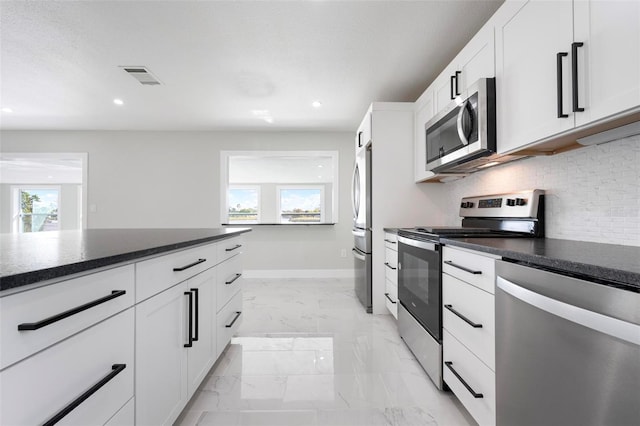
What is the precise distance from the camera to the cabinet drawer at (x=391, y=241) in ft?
8.34

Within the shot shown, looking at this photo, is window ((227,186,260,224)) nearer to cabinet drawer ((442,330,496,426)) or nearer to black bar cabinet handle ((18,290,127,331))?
cabinet drawer ((442,330,496,426))

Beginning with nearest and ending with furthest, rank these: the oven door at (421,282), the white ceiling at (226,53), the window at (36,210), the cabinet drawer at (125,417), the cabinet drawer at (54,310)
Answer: the cabinet drawer at (54,310), the cabinet drawer at (125,417), the oven door at (421,282), the white ceiling at (226,53), the window at (36,210)

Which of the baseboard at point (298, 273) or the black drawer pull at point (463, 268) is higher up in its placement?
the black drawer pull at point (463, 268)

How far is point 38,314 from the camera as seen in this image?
62 centimetres

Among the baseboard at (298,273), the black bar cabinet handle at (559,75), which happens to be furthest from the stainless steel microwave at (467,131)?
the baseboard at (298,273)

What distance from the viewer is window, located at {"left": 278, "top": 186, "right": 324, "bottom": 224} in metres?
10.4

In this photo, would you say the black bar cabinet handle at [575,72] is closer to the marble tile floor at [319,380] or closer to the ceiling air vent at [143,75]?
the marble tile floor at [319,380]

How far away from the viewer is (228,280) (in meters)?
2.02

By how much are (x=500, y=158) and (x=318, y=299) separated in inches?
95.3

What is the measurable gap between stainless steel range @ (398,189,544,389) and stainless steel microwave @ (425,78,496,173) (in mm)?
334

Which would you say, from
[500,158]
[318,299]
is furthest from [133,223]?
[500,158]

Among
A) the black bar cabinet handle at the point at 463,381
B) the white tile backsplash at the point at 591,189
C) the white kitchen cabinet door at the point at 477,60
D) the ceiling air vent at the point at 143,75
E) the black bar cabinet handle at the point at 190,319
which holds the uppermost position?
the ceiling air vent at the point at 143,75

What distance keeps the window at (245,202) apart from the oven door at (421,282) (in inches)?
348

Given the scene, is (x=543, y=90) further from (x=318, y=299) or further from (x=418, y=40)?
(x=318, y=299)
